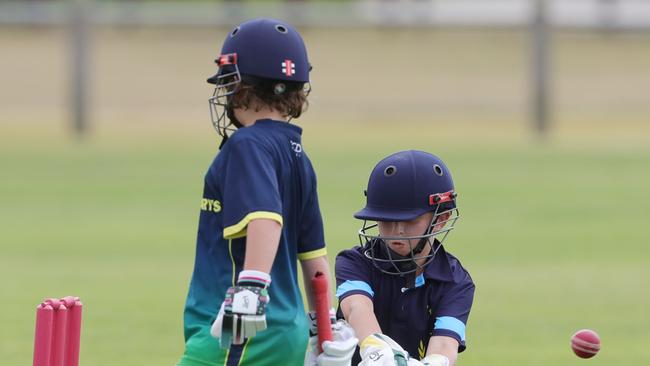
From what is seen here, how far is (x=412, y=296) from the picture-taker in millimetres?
5941

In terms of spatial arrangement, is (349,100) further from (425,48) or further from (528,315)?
(528,315)

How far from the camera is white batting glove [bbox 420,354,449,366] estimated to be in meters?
5.52

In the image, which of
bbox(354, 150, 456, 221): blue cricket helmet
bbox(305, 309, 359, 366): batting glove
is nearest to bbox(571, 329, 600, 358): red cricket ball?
bbox(354, 150, 456, 221): blue cricket helmet

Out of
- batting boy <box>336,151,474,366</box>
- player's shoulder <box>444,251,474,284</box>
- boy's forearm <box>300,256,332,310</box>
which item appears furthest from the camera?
player's shoulder <box>444,251,474,284</box>

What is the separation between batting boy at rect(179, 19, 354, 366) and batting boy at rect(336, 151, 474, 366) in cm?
46

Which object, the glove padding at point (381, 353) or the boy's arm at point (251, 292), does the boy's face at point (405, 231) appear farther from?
the boy's arm at point (251, 292)

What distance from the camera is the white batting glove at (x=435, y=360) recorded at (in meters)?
5.52

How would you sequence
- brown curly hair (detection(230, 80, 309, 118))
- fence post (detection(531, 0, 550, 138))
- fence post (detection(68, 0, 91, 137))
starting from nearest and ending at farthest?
brown curly hair (detection(230, 80, 309, 118)) → fence post (detection(68, 0, 91, 137)) → fence post (detection(531, 0, 550, 138))

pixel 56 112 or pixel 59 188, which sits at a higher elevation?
pixel 56 112

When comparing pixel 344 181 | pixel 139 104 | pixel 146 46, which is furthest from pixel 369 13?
pixel 344 181

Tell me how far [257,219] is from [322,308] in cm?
52

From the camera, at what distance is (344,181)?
21297 mm

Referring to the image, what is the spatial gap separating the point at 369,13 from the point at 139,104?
41.6 ft

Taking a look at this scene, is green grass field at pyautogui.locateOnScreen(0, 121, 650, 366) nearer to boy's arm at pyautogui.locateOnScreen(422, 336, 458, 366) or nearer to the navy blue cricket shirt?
the navy blue cricket shirt
